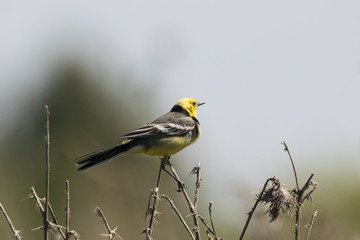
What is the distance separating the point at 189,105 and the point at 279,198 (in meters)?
4.74

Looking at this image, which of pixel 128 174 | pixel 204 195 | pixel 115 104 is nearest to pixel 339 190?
pixel 204 195

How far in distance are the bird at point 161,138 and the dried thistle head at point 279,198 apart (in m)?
2.38

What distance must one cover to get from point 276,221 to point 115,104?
12.7 meters

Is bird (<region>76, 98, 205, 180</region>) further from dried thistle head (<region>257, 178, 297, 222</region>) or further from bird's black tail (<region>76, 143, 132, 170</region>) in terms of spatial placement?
dried thistle head (<region>257, 178, 297, 222</region>)

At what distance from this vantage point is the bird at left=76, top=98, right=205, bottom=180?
7223 mm

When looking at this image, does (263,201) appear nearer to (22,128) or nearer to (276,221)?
(276,221)

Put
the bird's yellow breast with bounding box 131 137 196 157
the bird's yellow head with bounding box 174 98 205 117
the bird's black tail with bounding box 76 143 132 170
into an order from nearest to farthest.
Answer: the bird's black tail with bounding box 76 143 132 170 → the bird's yellow breast with bounding box 131 137 196 157 → the bird's yellow head with bounding box 174 98 205 117

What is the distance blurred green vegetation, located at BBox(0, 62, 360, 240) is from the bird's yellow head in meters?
3.64

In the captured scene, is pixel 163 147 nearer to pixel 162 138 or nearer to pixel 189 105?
pixel 162 138

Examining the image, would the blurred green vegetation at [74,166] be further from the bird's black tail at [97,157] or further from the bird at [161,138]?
the bird's black tail at [97,157]

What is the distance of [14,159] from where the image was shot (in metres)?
16.4

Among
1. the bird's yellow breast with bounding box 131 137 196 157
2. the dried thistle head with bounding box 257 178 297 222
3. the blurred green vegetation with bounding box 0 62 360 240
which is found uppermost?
the dried thistle head with bounding box 257 178 297 222

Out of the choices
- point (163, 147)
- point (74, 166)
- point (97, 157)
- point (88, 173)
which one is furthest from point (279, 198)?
point (74, 166)

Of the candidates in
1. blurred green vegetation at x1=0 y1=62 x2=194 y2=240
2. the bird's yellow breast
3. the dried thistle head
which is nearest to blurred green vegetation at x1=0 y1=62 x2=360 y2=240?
blurred green vegetation at x1=0 y1=62 x2=194 y2=240
